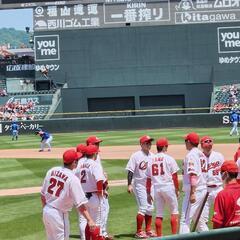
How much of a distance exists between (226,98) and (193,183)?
126 feet

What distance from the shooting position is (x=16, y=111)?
1891 inches

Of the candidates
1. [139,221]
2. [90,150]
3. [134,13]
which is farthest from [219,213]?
[134,13]

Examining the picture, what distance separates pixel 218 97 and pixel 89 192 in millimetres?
39169

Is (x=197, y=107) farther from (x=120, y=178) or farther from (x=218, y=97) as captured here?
(x=120, y=178)

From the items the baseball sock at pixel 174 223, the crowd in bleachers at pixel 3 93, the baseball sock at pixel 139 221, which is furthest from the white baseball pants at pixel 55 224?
the crowd in bleachers at pixel 3 93

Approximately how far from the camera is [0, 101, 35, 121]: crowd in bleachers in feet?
153

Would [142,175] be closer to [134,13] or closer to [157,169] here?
[157,169]

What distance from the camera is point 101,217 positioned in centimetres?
905

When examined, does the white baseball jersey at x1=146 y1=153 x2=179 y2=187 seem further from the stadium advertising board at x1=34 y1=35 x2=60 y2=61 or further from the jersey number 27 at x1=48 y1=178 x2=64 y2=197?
the stadium advertising board at x1=34 y1=35 x2=60 y2=61

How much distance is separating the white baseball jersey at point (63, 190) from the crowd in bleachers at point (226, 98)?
38198 millimetres

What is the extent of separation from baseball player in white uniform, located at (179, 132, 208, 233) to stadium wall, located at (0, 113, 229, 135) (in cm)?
3436

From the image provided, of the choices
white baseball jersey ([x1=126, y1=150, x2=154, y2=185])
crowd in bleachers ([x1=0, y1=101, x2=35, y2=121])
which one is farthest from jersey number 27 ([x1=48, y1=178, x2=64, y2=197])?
crowd in bleachers ([x1=0, y1=101, x2=35, y2=121])

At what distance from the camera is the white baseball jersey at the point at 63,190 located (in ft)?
24.3

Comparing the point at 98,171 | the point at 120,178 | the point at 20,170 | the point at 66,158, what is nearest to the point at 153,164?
the point at 98,171
